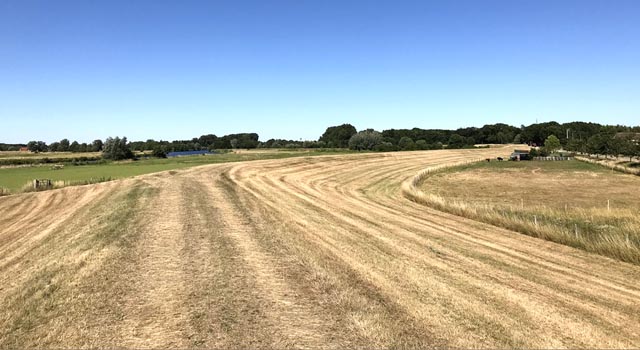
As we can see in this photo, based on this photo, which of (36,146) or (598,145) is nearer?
(598,145)

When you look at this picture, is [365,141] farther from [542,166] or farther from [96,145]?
[96,145]

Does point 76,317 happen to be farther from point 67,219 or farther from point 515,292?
point 67,219

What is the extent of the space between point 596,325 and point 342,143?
5229 inches

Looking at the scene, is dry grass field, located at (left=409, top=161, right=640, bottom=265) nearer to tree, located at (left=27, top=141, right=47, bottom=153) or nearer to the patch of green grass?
the patch of green grass

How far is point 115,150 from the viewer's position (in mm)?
108000

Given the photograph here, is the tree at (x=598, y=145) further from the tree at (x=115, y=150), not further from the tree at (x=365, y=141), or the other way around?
the tree at (x=115, y=150)

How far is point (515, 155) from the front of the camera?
9106 cm

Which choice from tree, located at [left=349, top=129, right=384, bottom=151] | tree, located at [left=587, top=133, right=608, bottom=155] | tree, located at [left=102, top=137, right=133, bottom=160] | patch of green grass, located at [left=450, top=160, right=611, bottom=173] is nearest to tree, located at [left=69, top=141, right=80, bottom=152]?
tree, located at [left=102, top=137, right=133, bottom=160]

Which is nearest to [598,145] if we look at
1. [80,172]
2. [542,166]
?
[542,166]

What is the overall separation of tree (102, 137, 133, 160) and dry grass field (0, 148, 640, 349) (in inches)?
3940

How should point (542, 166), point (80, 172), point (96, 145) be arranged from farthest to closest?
point (96, 145) → point (542, 166) → point (80, 172)

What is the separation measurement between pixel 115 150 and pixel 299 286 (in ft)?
372

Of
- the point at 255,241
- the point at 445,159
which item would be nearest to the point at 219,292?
the point at 255,241

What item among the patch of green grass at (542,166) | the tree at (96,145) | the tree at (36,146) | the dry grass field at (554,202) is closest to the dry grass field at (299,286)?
the dry grass field at (554,202)
